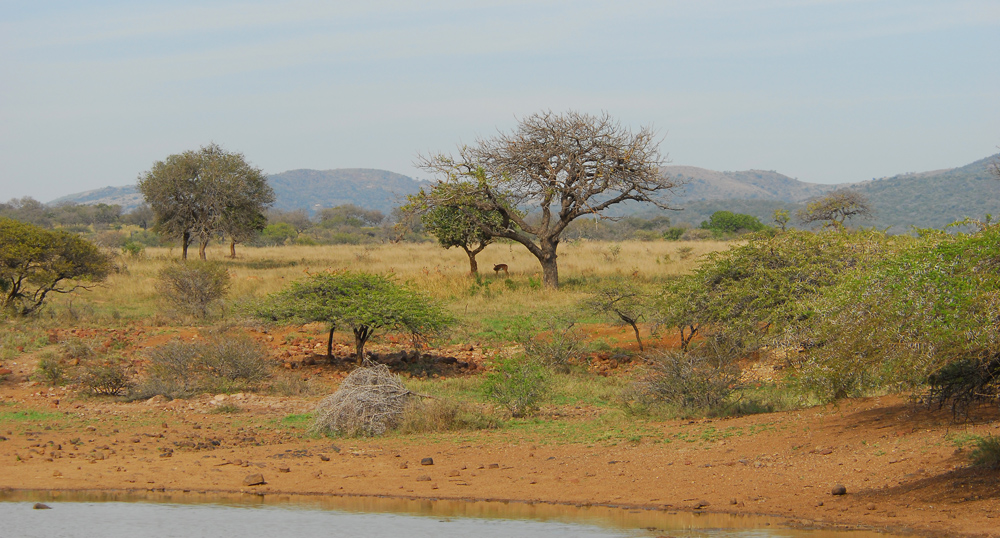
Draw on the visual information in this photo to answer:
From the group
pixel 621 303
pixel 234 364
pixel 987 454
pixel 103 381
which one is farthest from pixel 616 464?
pixel 621 303

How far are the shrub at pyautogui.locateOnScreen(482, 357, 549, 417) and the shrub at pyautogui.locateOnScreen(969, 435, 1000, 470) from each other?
5.95 meters

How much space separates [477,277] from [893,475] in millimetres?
20083

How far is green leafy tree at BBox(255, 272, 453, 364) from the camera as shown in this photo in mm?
15125

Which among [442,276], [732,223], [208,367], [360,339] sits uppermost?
[732,223]

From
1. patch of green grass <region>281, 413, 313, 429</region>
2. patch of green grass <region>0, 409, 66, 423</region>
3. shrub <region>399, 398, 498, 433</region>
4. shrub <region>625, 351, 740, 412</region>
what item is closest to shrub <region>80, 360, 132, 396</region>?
patch of green grass <region>0, 409, 66, 423</region>

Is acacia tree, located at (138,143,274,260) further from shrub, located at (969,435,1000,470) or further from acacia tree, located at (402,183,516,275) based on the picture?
shrub, located at (969,435,1000,470)

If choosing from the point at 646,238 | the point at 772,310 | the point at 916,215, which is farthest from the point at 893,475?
the point at 916,215

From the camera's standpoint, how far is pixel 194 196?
36.4m

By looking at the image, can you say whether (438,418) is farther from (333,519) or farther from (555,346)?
(555,346)

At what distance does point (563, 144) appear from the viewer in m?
25.3

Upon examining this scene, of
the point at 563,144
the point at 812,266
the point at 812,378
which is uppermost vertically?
the point at 563,144

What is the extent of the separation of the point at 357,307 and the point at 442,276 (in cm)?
1185

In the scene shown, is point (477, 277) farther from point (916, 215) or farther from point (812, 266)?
point (916, 215)

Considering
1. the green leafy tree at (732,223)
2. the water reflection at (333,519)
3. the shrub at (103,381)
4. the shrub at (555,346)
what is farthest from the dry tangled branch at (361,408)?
the green leafy tree at (732,223)
